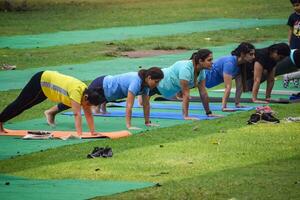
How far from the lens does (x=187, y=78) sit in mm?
16234

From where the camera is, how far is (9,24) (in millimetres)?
31109

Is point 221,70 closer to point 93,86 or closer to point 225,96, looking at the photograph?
point 225,96

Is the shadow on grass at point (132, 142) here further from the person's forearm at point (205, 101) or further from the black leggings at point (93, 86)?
the black leggings at point (93, 86)

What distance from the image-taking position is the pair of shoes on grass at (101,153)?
13.1 m

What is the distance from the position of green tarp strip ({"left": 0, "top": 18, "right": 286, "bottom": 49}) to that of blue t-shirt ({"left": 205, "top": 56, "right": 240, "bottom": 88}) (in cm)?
907

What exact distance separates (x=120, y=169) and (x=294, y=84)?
8352 millimetres

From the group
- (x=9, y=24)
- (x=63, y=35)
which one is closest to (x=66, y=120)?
(x=63, y=35)

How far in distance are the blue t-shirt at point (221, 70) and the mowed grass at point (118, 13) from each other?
12.1 m

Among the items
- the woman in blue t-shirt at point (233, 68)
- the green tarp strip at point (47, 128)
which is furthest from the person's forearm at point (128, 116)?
the woman in blue t-shirt at point (233, 68)

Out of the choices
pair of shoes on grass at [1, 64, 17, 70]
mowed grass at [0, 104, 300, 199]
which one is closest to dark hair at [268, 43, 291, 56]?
mowed grass at [0, 104, 300, 199]

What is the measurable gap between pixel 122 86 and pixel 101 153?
258cm

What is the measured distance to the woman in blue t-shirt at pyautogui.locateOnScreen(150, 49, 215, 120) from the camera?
16.1m

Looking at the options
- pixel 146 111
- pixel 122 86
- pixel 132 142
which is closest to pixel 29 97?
pixel 122 86

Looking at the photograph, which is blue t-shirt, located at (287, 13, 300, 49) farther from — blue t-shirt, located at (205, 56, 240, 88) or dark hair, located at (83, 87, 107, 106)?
dark hair, located at (83, 87, 107, 106)
